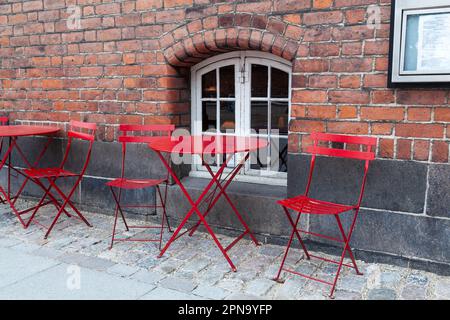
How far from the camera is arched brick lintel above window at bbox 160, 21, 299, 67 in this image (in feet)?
12.9

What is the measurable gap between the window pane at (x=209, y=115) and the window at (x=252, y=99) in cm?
1

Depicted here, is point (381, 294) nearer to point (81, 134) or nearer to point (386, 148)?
point (386, 148)

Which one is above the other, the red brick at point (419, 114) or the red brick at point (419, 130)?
the red brick at point (419, 114)

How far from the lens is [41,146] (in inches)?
217

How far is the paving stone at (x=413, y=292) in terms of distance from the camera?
3.19 metres

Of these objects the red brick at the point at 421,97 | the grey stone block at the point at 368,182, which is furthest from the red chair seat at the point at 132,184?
the red brick at the point at 421,97

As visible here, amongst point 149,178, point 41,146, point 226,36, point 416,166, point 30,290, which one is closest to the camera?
point 30,290

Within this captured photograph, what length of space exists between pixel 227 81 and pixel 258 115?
0.46 meters

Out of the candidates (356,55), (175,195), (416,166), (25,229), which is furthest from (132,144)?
(416,166)

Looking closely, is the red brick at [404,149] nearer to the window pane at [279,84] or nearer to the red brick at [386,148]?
the red brick at [386,148]

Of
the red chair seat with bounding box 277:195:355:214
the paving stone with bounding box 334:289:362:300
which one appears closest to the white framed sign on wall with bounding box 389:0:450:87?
the red chair seat with bounding box 277:195:355:214

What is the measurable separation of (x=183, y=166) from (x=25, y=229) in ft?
5.44

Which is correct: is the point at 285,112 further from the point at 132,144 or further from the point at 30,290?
the point at 30,290

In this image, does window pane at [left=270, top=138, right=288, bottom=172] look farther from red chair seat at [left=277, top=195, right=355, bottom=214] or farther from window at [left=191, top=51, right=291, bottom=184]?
red chair seat at [left=277, top=195, right=355, bottom=214]
